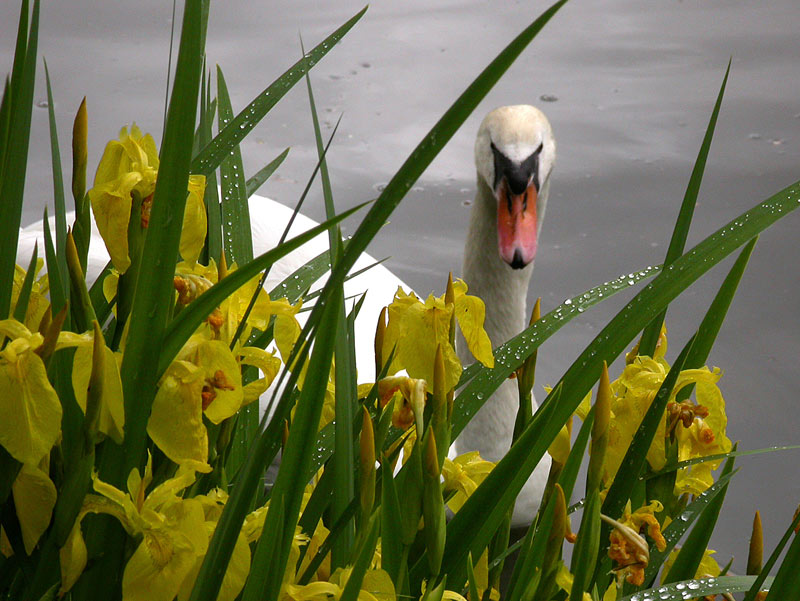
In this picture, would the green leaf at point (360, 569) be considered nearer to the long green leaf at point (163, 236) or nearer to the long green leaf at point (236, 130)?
the long green leaf at point (163, 236)

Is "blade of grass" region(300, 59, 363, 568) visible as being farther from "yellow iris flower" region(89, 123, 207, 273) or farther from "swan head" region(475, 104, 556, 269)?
"swan head" region(475, 104, 556, 269)

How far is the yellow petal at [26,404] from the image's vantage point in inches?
11.9

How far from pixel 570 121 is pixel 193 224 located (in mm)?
2407

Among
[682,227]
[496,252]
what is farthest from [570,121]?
[682,227]

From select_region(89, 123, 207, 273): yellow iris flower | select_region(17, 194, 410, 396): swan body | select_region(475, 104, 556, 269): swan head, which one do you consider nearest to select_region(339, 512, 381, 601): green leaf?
select_region(89, 123, 207, 273): yellow iris flower

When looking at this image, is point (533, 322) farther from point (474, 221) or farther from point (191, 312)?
point (474, 221)

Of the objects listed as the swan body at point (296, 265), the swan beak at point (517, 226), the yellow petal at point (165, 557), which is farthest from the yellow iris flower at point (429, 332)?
the swan beak at point (517, 226)

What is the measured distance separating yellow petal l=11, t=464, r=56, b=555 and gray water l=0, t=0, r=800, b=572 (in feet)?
4.53

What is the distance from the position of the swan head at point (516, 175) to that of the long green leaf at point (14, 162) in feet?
3.53

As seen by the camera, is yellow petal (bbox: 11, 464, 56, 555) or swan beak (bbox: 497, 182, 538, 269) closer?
yellow petal (bbox: 11, 464, 56, 555)

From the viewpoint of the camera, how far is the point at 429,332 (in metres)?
0.38

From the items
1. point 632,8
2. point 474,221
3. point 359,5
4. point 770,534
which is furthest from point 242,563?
point 632,8

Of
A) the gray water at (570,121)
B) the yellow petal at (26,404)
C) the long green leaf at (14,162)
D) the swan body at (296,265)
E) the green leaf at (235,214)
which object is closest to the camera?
the yellow petal at (26,404)

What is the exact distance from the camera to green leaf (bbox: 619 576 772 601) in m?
0.40
